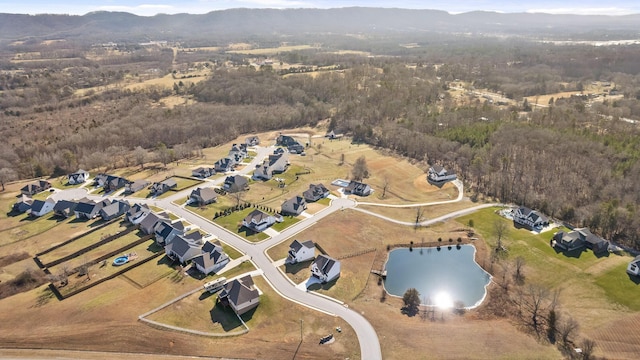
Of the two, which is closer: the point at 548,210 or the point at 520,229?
the point at 520,229

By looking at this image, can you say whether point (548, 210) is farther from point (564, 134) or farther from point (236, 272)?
point (236, 272)

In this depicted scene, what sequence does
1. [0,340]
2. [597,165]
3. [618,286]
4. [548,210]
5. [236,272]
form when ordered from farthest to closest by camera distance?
[597,165] → [548,210] → [236,272] → [618,286] → [0,340]

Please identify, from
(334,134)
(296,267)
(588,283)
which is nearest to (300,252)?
(296,267)

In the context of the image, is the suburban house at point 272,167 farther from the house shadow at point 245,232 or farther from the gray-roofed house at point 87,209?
the gray-roofed house at point 87,209

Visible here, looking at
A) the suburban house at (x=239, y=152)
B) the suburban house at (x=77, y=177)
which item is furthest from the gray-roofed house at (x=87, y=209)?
the suburban house at (x=239, y=152)

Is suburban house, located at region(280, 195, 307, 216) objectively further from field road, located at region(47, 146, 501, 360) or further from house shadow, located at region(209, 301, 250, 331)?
house shadow, located at region(209, 301, 250, 331)

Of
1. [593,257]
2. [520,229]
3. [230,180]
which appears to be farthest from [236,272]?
[593,257]

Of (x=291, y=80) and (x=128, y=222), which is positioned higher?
(x=291, y=80)
